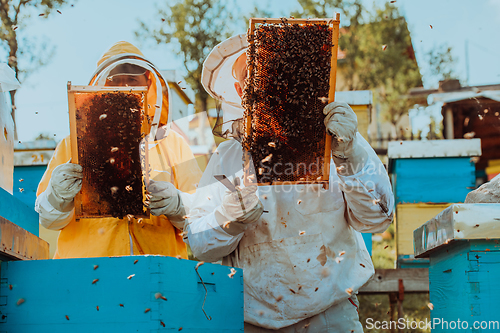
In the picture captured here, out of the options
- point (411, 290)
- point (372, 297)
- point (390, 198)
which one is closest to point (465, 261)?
point (390, 198)

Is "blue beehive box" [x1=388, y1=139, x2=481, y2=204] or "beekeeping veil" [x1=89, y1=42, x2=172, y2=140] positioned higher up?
"beekeeping veil" [x1=89, y1=42, x2=172, y2=140]

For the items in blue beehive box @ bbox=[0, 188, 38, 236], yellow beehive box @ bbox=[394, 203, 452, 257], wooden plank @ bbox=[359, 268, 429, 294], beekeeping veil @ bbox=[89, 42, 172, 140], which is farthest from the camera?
yellow beehive box @ bbox=[394, 203, 452, 257]

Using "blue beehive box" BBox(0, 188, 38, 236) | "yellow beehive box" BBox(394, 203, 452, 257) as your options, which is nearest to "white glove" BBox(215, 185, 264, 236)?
"blue beehive box" BBox(0, 188, 38, 236)

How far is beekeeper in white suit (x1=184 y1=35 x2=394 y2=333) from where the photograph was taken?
6.98 feet

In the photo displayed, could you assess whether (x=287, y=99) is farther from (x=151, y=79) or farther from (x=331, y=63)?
(x=151, y=79)

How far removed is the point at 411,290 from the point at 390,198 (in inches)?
89.3


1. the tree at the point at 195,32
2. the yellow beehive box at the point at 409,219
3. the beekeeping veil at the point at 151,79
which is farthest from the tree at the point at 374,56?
the beekeeping veil at the point at 151,79

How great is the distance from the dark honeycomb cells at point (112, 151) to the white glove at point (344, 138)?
993mm

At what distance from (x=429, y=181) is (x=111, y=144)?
135 inches

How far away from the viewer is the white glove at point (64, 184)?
2.32 m

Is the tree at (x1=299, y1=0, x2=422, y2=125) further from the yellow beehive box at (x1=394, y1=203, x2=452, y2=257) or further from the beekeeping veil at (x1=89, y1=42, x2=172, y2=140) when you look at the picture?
the beekeeping veil at (x1=89, y1=42, x2=172, y2=140)

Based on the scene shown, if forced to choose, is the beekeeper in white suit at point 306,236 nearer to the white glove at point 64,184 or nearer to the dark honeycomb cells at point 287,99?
the dark honeycomb cells at point 287,99

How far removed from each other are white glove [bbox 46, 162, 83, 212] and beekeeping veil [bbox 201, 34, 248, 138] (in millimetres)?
776

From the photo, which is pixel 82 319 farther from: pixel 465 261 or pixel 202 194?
pixel 465 261
